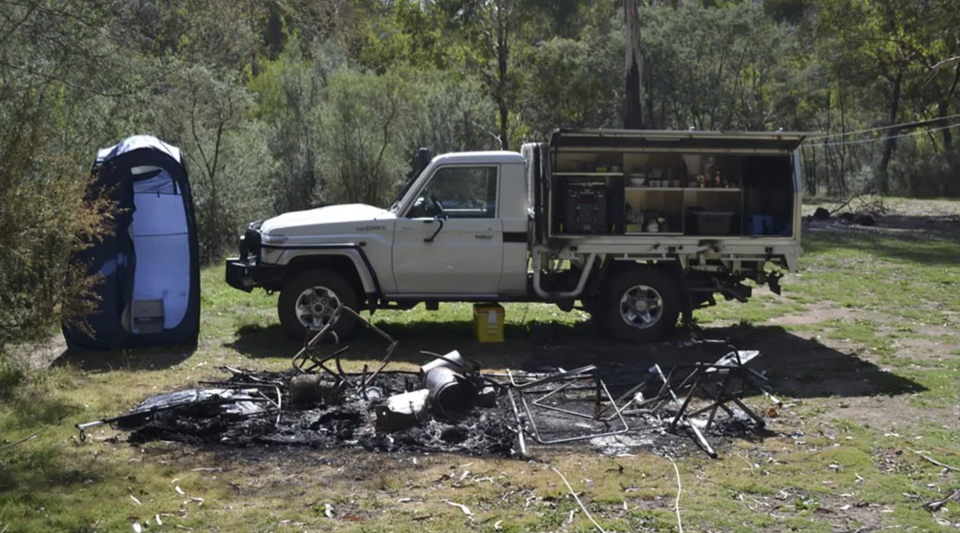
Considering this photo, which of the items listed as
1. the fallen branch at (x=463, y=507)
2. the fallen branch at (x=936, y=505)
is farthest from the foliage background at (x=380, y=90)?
the fallen branch at (x=936, y=505)

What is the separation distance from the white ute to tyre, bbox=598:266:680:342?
0.05 feet

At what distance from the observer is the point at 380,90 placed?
2453cm

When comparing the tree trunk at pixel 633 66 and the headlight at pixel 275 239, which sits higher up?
the tree trunk at pixel 633 66

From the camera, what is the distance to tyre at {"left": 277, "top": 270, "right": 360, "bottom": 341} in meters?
11.7

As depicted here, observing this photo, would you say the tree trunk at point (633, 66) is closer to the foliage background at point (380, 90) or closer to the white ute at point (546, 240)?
the foliage background at point (380, 90)

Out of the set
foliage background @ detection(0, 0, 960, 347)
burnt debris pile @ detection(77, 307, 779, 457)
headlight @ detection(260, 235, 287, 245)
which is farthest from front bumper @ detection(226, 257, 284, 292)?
burnt debris pile @ detection(77, 307, 779, 457)

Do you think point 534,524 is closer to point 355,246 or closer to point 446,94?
point 355,246

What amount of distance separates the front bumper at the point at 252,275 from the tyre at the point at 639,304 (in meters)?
3.76

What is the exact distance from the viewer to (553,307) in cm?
1491

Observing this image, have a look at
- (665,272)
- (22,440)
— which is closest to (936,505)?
(665,272)

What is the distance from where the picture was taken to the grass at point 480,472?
6340 millimetres

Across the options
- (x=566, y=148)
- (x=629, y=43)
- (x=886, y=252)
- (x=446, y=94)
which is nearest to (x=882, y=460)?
(x=566, y=148)

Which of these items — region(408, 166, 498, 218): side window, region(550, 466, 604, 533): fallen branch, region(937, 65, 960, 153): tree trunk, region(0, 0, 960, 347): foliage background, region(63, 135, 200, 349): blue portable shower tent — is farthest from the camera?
region(937, 65, 960, 153): tree trunk

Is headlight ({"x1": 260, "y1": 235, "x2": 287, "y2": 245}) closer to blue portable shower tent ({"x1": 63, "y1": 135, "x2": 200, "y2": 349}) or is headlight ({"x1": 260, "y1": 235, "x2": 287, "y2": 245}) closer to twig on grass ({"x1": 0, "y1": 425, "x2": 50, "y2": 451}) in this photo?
blue portable shower tent ({"x1": 63, "y1": 135, "x2": 200, "y2": 349})
